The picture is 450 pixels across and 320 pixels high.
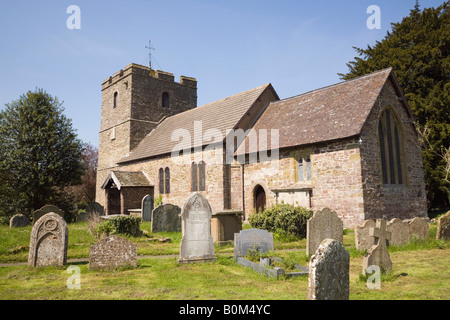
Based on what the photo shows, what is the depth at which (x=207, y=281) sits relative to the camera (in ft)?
21.9

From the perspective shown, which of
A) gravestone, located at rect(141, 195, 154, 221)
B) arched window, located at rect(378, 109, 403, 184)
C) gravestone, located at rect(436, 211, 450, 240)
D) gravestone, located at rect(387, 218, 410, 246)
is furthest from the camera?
gravestone, located at rect(141, 195, 154, 221)

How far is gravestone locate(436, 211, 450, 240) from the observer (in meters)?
11.0

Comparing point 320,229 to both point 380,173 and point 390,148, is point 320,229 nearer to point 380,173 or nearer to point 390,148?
point 380,173

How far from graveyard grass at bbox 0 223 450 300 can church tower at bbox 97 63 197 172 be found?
20663mm

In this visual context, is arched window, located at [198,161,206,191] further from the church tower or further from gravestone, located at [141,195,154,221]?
the church tower

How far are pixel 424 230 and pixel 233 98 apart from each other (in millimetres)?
15532

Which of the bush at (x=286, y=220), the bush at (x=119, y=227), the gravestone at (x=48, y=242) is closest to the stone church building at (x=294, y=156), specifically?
the bush at (x=286, y=220)

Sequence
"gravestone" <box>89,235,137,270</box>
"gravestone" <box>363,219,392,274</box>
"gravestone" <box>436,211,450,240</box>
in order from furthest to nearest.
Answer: "gravestone" <box>436,211,450,240</box>, "gravestone" <box>89,235,137,270</box>, "gravestone" <box>363,219,392,274</box>

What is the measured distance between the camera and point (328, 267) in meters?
4.37

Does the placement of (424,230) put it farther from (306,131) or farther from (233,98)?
(233,98)

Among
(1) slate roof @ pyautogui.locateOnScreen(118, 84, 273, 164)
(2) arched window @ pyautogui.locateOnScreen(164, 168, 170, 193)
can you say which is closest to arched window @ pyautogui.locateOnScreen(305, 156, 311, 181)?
(1) slate roof @ pyautogui.locateOnScreen(118, 84, 273, 164)

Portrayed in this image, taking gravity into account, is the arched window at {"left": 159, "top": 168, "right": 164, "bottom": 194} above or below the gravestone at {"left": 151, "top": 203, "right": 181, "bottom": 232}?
above

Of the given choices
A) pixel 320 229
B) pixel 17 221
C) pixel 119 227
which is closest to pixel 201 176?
pixel 119 227

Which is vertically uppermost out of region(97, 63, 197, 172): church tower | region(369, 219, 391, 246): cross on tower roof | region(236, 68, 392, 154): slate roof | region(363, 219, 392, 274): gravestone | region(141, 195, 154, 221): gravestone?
region(97, 63, 197, 172): church tower
